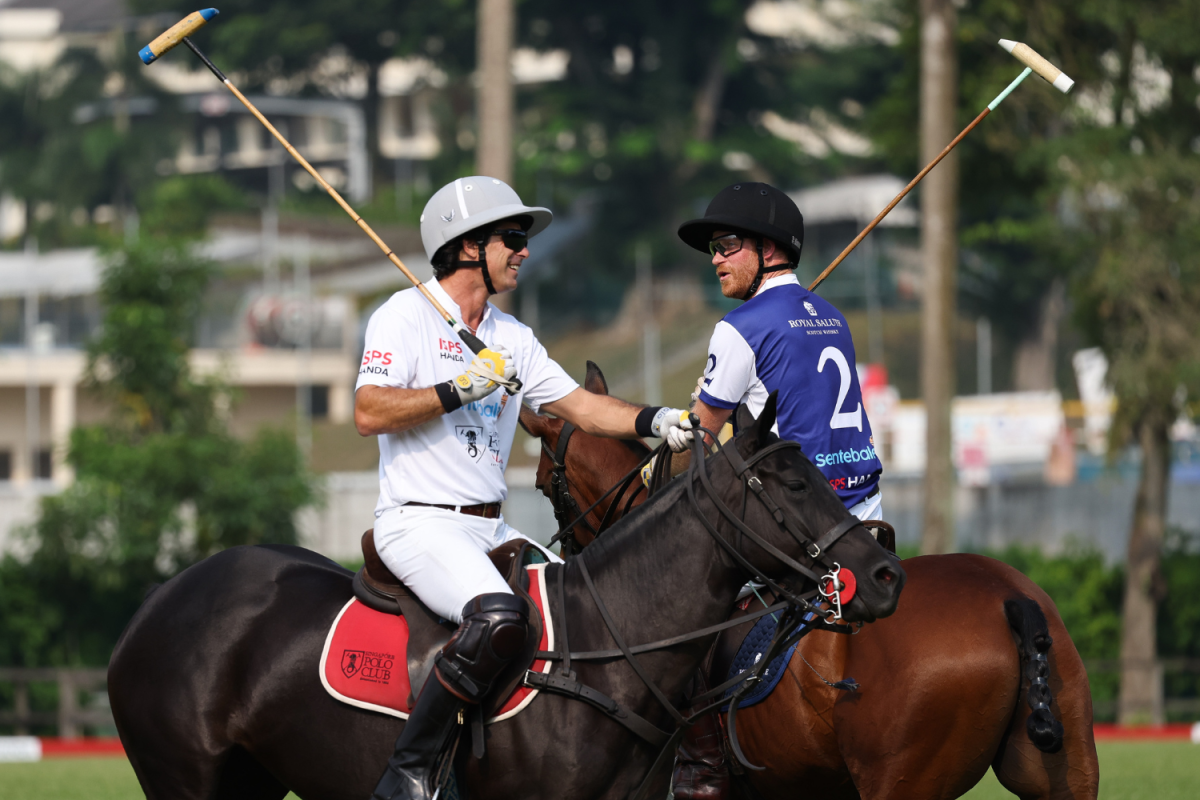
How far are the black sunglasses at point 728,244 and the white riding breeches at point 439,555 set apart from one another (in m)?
1.40

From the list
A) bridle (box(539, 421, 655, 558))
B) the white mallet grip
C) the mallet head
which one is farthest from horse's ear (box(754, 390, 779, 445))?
the mallet head

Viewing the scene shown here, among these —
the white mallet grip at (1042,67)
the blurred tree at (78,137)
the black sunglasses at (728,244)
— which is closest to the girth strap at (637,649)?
the black sunglasses at (728,244)

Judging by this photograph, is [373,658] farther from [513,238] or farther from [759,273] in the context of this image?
[759,273]

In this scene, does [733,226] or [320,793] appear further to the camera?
[733,226]

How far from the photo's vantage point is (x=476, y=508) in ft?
15.8

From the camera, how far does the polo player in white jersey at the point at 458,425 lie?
432 centimetres

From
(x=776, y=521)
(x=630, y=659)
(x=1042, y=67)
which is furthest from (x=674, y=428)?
(x=1042, y=67)

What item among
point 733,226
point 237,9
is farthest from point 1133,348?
point 237,9

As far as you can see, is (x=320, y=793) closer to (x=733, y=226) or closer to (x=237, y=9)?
(x=733, y=226)

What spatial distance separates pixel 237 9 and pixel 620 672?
174ft

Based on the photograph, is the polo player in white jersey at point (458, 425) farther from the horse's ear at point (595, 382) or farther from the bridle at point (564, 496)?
the horse's ear at point (595, 382)

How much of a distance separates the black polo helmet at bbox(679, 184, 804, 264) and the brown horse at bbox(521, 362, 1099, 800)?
1281 mm

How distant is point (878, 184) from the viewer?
2063 inches

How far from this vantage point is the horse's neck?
4.36m
